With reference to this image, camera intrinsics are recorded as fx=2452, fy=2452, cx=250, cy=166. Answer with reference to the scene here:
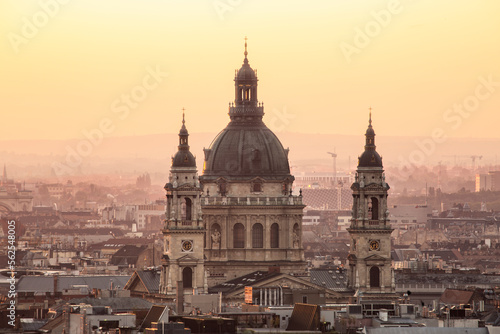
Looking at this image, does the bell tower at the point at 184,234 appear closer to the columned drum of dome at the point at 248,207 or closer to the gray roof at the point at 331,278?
the columned drum of dome at the point at 248,207

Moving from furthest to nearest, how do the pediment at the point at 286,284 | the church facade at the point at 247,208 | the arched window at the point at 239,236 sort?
the arched window at the point at 239,236 → the church facade at the point at 247,208 → the pediment at the point at 286,284

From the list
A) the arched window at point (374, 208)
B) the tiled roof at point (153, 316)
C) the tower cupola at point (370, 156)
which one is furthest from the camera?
the arched window at point (374, 208)

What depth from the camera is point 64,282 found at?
182750 mm

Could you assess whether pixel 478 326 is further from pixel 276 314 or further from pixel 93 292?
pixel 93 292

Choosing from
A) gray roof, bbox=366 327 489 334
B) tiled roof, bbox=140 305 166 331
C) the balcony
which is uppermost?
the balcony

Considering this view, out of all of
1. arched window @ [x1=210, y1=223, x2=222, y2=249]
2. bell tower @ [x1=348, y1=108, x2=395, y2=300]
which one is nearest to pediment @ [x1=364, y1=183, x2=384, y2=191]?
bell tower @ [x1=348, y1=108, x2=395, y2=300]

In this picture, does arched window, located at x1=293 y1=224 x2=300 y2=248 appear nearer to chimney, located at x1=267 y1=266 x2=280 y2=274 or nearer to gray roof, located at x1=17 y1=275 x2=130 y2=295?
chimney, located at x1=267 y1=266 x2=280 y2=274

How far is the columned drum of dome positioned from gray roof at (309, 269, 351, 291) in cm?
141

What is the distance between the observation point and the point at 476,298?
167 metres

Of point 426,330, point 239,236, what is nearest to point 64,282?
point 239,236

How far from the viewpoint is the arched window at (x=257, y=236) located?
163250 mm

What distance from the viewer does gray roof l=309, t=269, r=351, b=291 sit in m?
161

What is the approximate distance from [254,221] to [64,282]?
24.8m

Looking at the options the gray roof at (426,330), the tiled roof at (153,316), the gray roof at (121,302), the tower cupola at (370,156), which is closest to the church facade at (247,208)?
the tower cupola at (370,156)
